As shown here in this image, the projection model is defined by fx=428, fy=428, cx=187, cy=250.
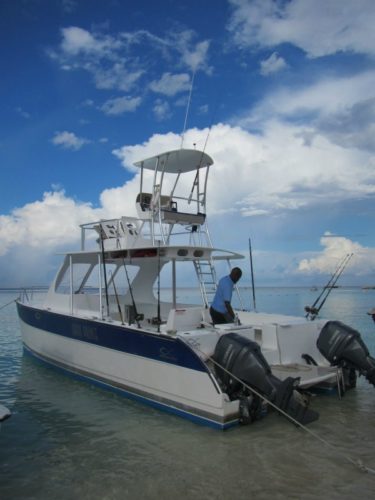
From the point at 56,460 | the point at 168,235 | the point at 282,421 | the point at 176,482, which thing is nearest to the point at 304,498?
the point at 176,482

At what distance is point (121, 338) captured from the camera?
7273 millimetres

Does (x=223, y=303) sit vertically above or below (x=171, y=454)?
above

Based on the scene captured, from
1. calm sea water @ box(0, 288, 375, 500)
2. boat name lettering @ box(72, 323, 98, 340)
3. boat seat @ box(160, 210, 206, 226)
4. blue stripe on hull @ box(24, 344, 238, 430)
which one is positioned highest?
boat seat @ box(160, 210, 206, 226)

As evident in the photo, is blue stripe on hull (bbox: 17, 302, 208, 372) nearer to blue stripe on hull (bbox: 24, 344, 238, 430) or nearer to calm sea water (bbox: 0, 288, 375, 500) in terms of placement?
blue stripe on hull (bbox: 24, 344, 238, 430)

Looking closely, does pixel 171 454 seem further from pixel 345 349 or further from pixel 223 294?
pixel 345 349

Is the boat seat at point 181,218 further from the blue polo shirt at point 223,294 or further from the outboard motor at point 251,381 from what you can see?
the outboard motor at point 251,381

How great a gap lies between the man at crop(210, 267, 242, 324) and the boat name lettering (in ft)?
7.36

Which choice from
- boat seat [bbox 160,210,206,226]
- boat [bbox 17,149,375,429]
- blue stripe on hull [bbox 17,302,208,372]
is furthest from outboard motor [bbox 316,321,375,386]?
boat seat [bbox 160,210,206,226]

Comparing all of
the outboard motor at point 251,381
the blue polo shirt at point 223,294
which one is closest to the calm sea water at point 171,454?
the outboard motor at point 251,381

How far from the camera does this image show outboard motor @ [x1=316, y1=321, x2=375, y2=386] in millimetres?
6698

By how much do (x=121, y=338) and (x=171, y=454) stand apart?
2.55 m

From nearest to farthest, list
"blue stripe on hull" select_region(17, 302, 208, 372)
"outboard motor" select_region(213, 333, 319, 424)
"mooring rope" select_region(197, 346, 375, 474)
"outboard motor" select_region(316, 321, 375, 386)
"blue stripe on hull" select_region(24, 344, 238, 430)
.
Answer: "mooring rope" select_region(197, 346, 375, 474)
"outboard motor" select_region(213, 333, 319, 424)
"blue stripe on hull" select_region(24, 344, 238, 430)
"blue stripe on hull" select_region(17, 302, 208, 372)
"outboard motor" select_region(316, 321, 375, 386)

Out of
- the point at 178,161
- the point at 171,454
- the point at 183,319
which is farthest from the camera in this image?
the point at 178,161

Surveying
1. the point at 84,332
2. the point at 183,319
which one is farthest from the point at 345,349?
the point at 84,332
